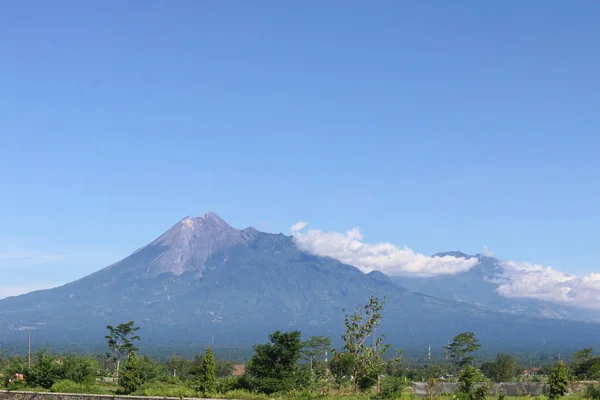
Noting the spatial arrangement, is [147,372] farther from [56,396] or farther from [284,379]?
[284,379]

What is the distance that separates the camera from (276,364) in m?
30.0

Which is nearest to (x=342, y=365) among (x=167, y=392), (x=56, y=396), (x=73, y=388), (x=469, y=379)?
(x=469, y=379)

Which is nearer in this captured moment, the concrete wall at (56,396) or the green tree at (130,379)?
the concrete wall at (56,396)

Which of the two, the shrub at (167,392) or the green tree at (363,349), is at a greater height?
the green tree at (363,349)

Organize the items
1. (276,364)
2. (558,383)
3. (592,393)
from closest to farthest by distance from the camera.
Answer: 1. (592,393)
2. (558,383)
3. (276,364)

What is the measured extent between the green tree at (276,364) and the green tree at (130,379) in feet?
15.9

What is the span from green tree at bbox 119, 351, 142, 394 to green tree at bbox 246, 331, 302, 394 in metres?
4.83

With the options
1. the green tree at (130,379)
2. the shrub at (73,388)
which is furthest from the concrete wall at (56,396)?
the green tree at (130,379)

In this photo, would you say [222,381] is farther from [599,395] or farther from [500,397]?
[599,395]

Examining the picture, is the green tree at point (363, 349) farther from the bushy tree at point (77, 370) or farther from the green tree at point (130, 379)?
the bushy tree at point (77, 370)

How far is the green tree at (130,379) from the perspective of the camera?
28.8 meters

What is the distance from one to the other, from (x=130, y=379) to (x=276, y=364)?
6.30 meters

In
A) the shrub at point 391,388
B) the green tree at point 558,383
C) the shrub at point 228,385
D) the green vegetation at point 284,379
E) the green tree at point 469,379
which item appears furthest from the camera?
the green tree at point 469,379

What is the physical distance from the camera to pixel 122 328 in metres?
49.5
